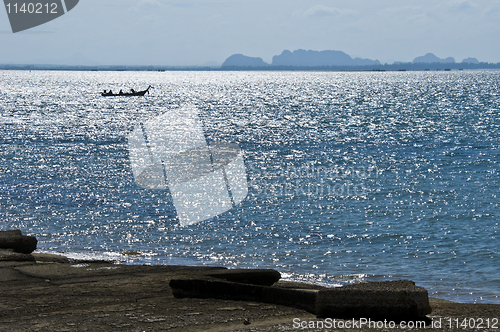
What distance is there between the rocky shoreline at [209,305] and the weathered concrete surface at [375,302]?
0.01m

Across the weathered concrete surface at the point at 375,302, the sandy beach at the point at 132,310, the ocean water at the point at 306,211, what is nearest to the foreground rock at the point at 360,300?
the weathered concrete surface at the point at 375,302

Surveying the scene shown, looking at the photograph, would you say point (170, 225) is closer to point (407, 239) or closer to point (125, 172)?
point (407, 239)

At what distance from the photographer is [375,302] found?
8.00m

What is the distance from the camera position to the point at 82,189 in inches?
1008

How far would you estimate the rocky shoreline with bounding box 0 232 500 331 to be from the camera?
305 inches

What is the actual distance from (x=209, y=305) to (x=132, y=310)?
1195 millimetres

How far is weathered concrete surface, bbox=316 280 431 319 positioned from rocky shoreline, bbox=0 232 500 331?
1 centimetres

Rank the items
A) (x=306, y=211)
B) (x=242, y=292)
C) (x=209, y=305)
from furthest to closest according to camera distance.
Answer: (x=306, y=211) → (x=242, y=292) → (x=209, y=305)

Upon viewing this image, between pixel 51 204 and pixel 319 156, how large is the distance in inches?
773

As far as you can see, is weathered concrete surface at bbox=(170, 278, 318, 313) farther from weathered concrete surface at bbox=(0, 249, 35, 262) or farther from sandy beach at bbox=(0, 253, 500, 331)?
weathered concrete surface at bbox=(0, 249, 35, 262)

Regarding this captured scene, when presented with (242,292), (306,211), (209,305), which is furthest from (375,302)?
(306,211)

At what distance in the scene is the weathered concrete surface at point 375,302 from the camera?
791cm

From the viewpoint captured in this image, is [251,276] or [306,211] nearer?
[251,276]

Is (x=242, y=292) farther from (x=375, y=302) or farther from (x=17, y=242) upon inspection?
(x=17, y=242)
